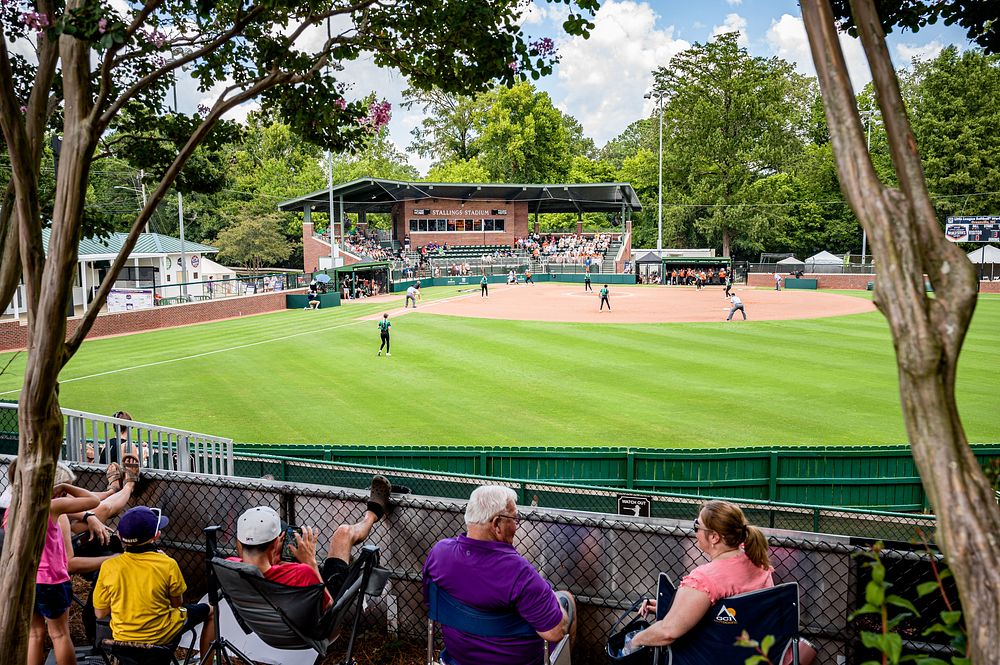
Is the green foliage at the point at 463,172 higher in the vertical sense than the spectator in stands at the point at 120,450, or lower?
higher

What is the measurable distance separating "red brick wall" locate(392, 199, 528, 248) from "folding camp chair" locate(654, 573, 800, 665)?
71.4 metres

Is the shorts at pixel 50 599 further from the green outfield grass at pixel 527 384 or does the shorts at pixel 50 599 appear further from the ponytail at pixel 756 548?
the green outfield grass at pixel 527 384

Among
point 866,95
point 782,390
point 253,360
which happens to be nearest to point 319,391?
point 253,360

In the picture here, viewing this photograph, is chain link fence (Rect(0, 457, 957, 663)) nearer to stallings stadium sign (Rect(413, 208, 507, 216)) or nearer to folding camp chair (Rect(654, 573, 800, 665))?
folding camp chair (Rect(654, 573, 800, 665))

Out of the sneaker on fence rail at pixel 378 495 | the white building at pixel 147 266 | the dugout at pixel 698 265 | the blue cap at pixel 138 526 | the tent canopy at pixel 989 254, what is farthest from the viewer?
the dugout at pixel 698 265

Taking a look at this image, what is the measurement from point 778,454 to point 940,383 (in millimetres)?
8787

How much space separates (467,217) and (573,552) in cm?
7199

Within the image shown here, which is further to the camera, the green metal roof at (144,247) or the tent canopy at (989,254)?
the tent canopy at (989,254)

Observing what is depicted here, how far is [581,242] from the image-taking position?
77.8 meters

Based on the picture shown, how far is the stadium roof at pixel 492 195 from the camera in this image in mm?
68000

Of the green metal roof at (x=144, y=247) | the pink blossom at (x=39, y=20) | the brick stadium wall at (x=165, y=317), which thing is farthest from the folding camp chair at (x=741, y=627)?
the green metal roof at (x=144, y=247)

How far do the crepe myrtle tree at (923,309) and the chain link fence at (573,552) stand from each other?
222cm

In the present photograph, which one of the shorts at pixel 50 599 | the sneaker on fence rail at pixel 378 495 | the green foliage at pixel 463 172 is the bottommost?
the shorts at pixel 50 599

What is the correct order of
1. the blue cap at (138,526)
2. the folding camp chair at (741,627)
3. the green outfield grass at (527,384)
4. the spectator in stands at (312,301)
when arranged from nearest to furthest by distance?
the folding camp chair at (741,627) → the blue cap at (138,526) → the green outfield grass at (527,384) → the spectator in stands at (312,301)
